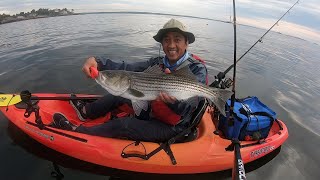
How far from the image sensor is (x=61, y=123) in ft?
22.4

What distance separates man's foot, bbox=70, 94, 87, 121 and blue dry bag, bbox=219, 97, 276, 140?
365 centimetres

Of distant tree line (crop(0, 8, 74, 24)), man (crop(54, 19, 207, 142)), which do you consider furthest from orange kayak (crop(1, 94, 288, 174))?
distant tree line (crop(0, 8, 74, 24))

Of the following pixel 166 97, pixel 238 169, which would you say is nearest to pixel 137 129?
pixel 166 97

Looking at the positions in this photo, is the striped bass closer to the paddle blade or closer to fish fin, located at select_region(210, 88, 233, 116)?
fish fin, located at select_region(210, 88, 233, 116)

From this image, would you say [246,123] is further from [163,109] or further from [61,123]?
[61,123]

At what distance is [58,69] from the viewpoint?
14023mm

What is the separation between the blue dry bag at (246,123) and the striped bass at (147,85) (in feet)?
6.69

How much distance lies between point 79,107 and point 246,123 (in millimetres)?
4419

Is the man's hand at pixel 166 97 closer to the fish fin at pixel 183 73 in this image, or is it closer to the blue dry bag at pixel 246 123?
the fish fin at pixel 183 73

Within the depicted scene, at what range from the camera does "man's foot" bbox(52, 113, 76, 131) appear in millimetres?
6750

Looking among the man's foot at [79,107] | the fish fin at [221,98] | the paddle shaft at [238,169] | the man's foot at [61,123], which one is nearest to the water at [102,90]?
the man's foot at [61,123]

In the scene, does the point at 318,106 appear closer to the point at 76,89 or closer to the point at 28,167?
the point at 76,89

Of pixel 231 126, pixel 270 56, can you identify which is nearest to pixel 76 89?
pixel 231 126

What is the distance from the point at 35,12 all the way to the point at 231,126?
42.1m
